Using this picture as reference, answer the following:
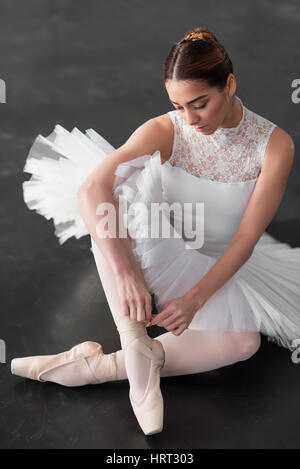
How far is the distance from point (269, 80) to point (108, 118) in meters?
0.80

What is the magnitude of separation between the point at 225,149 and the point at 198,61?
0.31 meters

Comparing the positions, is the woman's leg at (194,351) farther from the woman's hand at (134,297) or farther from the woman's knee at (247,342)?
the woman's hand at (134,297)

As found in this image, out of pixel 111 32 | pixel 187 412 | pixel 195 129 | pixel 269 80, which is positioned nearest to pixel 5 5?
pixel 111 32

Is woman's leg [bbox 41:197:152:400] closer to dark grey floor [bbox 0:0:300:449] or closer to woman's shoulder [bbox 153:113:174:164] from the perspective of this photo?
dark grey floor [bbox 0:0:300:449]

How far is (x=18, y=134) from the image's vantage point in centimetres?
289

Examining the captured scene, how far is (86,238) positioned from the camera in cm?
248

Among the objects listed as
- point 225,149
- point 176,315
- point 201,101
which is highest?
point 201,101

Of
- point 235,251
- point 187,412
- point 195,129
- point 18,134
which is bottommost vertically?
point 187,412

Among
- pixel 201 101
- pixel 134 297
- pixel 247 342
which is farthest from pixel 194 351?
pixel 201 101

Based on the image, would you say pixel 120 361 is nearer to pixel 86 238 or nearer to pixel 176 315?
pixel 176 315

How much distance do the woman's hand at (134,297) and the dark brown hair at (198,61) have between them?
50 cm

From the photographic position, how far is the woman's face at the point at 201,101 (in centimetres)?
165

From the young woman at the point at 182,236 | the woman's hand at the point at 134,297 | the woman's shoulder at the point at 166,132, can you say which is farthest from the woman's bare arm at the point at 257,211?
the woman's shoulder at the point at 166,132

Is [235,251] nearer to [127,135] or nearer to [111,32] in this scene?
[127,135]
